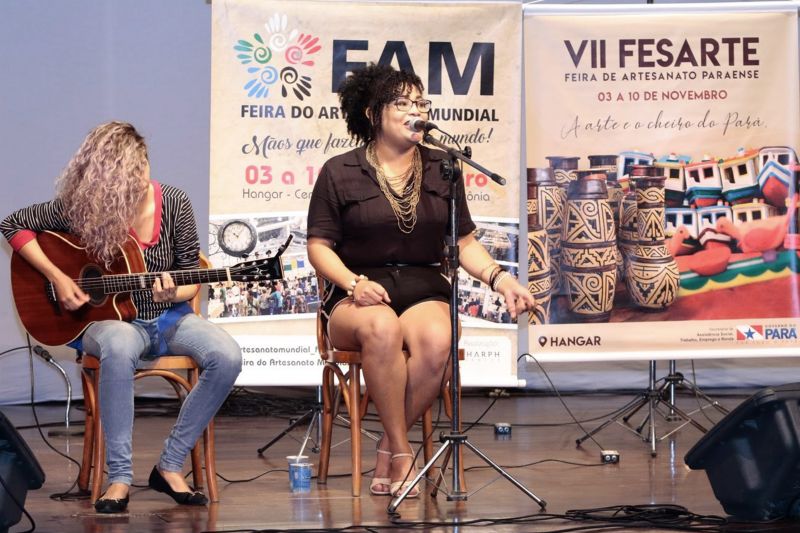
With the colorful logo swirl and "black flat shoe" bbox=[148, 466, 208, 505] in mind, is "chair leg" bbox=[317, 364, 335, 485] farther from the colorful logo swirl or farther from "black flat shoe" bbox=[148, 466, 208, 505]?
the colorful logo swirl

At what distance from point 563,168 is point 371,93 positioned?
127cm

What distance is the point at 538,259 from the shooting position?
4.57 m

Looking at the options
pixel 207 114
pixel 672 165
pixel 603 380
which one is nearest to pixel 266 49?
pixel 207 114

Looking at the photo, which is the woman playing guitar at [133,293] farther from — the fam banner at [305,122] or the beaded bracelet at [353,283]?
the fam banner at [305,122]

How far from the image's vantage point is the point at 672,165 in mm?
4609

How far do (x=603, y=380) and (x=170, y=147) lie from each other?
2572 millimetres

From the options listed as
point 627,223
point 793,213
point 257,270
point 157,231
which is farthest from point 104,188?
point 793,213

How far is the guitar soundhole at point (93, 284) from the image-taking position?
11.0 feet

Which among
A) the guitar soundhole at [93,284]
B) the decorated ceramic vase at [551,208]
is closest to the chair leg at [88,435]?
the guitar soundhole at [93,284]

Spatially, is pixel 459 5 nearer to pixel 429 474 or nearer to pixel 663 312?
pixel 663 312

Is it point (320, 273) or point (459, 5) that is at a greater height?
point (459, 5)

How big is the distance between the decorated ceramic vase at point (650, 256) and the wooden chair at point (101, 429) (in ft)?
6.59

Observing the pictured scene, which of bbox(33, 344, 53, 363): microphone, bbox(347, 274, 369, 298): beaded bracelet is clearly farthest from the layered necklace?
bbox(33, 344, 53, 363): microphone

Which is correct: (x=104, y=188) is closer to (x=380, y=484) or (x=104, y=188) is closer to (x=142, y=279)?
(x=142, y=279)
